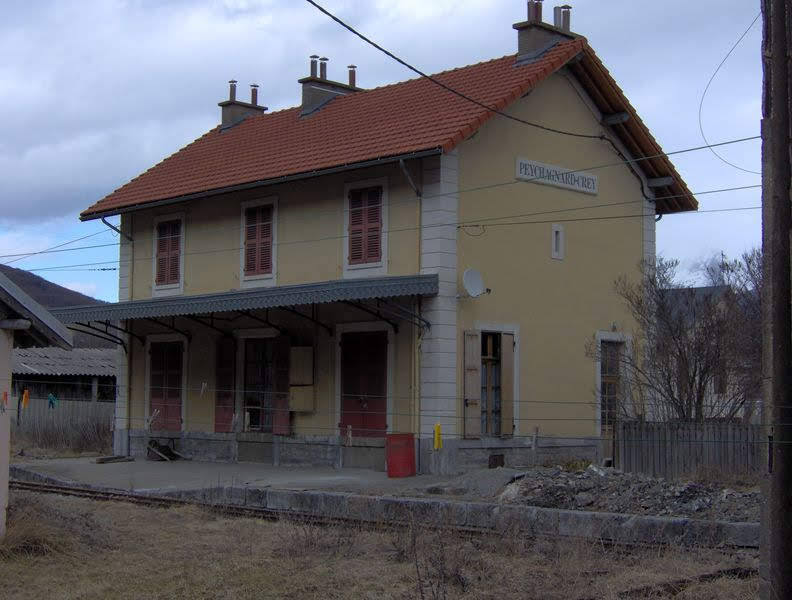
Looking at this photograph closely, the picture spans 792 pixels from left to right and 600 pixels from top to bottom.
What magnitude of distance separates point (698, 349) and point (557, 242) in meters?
4.68

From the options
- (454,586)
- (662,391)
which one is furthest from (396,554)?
(662,391)

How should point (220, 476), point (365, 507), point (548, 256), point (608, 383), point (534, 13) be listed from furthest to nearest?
point (608, 383) < point (534, 13) < point (548, 256) < point (220, 476) < point (365, 507)

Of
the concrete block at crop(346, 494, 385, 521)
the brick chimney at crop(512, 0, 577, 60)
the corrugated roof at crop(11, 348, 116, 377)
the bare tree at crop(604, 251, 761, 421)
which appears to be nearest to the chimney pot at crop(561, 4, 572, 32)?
the brick chimney at crop(512, 0, 577, 60)

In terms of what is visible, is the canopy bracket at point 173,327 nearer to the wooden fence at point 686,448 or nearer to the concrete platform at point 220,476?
the concrete platform at point 220,476

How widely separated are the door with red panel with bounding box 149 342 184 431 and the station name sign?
876 centimetres

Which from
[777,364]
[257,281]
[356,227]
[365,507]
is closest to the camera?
[777,364]

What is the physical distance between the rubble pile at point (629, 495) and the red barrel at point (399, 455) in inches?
136

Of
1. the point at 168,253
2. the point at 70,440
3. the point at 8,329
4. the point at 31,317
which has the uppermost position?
the point at 168,253

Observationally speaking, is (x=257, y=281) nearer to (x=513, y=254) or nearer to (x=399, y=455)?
(x=513, y=254)

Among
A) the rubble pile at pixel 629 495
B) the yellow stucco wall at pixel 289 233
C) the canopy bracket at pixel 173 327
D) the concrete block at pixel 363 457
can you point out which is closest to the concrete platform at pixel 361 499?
the concrete block at pixel 363 457

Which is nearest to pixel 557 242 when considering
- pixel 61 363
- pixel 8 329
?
pixel 8 329

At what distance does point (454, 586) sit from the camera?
9836mm

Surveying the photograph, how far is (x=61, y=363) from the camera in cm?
3597

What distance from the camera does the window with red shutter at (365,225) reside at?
2092 centimetres
